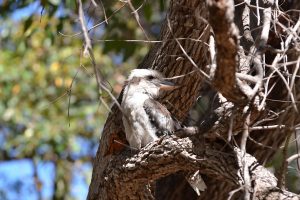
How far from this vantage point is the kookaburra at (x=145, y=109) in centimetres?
491

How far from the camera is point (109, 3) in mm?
6156

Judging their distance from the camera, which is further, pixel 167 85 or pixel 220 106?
pixel 167 85

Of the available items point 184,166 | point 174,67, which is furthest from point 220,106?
point 174,67

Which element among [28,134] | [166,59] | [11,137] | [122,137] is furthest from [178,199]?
[11,137]

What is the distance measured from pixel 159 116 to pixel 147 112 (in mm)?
219

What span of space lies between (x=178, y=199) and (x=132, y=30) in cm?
349

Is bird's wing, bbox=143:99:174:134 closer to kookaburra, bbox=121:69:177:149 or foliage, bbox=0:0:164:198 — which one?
kookaburra, bbox=121:69:177:149

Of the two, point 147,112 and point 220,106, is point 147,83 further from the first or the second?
point 220,106

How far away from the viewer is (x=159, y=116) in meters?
4.95

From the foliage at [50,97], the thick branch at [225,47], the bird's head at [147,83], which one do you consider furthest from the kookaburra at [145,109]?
the foliage at [50,97]

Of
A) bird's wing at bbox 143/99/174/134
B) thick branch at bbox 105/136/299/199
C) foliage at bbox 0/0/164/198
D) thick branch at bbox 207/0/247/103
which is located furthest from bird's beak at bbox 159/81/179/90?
foliage at bbox 0/0/164/198

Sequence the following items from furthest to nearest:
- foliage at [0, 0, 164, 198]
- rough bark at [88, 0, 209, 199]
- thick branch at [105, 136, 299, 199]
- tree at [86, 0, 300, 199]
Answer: foliage at [0, 0, 164, 198]
rough bark at [88, 0, 209, 199]
thick branch at [105, 136, 299, 199]
tree at [86, 0, 300, 199]

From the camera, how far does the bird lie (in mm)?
4891

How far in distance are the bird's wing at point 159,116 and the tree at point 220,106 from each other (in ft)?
0.29
